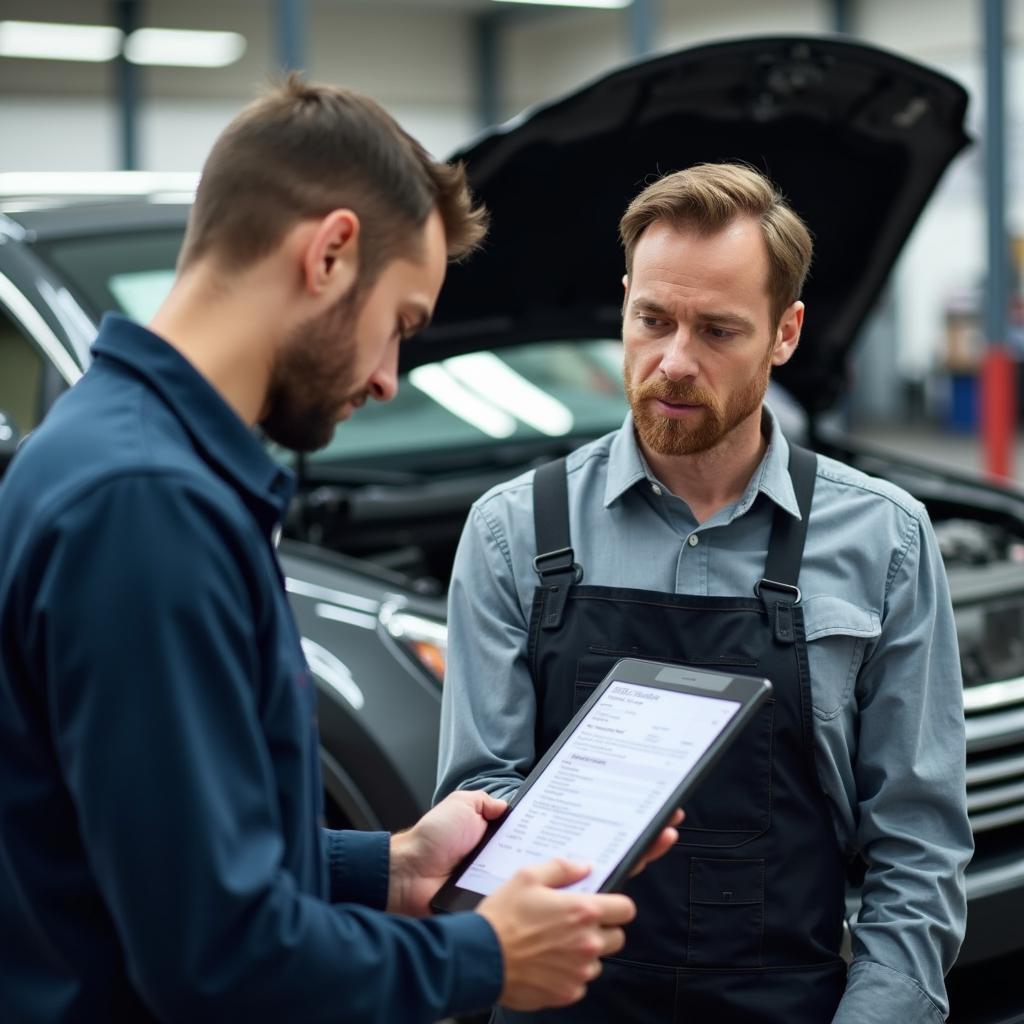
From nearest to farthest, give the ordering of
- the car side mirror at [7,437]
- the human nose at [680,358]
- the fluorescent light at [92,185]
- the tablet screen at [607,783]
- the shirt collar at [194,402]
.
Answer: the shirt collar at [194,402] → the tablet screen at [607,783] → the human nose at [680,358] → the car side mirror at [7,437] → the fluorescent light at [92,185]

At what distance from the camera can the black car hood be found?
8.91 feet

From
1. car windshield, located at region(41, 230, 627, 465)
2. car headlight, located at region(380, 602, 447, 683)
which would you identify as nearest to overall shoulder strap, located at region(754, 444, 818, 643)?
car headlight, located at region(380, 602, 447, 683)

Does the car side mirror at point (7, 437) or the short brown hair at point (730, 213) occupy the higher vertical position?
the short brown hair at point (730, 213)

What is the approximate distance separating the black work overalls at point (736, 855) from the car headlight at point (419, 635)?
2.76 ft

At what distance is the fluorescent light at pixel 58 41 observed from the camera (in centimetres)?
1295

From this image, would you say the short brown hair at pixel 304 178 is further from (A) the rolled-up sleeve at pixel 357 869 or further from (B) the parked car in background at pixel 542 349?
(B) the parked car in background at pixel 542 349

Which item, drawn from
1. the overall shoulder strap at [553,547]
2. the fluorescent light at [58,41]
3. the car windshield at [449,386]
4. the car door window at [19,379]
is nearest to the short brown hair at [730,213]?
the overall shoulder strap at [553,547]

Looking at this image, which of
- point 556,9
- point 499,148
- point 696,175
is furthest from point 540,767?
point 556,9

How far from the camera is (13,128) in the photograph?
43.9ft

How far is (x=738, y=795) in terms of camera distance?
5.35ft

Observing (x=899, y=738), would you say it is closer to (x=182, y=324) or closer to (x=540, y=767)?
(x=540, y=767)

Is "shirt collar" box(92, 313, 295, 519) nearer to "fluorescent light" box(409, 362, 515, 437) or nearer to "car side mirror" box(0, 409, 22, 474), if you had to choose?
"car side mirror" box(0, 409, 22, 474)

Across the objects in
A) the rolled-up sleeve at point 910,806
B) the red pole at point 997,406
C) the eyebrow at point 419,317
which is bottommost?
the red pole at point 997,406

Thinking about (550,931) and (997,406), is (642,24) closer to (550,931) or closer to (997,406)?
(997,406)
